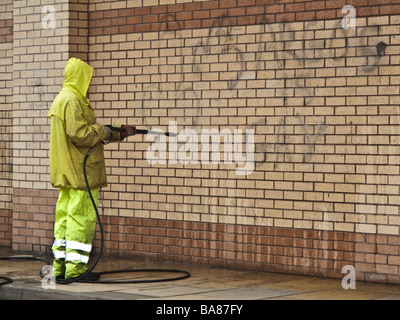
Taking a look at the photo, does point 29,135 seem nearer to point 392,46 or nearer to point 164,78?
point 164,78

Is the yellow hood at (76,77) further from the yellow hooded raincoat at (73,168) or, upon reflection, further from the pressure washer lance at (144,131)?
the pressure washer lance at (144,131)

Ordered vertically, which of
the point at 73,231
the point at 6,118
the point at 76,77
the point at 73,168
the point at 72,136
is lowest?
the point at 73,231

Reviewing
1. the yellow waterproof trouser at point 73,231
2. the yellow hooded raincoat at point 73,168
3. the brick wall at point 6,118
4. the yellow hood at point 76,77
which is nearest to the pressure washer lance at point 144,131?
the yellow hooded raincoat at point 73,168

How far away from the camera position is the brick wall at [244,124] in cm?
818

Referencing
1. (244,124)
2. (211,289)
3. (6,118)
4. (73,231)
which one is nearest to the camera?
(211,289)

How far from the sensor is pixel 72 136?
775 centimetres

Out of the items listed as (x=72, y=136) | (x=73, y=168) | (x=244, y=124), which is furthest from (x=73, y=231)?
(x=244, y=124)

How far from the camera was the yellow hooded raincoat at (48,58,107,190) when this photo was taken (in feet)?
25.5

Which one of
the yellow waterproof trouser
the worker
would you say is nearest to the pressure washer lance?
the worker

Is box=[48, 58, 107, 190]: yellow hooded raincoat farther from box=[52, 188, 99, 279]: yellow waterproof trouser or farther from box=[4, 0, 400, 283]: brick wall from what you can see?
box=[4, 0, 400, 283]: brick wall

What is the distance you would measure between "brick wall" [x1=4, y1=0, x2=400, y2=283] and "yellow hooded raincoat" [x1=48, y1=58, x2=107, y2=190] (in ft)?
5.49

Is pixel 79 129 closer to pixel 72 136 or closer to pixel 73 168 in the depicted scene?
pixel 72 136

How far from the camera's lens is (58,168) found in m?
7.89

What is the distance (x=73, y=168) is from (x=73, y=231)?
0.59 metres
